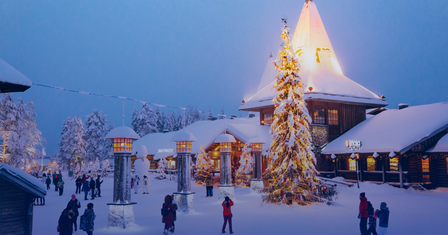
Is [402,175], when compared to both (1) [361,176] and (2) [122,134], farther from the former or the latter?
(2) [122,134]

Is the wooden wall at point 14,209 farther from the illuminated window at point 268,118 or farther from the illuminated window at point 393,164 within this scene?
the illuminated window at point 268,118

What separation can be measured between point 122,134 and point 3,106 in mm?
36975

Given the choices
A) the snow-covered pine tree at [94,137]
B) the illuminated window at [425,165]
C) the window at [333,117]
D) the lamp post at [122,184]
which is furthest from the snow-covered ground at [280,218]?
the snow-covered pine tree at [94,137]

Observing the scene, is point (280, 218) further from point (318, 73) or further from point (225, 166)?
point (318, 73)

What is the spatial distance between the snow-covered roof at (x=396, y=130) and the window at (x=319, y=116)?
7.61ft

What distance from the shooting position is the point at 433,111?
31922mm

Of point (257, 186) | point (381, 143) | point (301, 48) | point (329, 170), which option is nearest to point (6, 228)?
point (257, 186)

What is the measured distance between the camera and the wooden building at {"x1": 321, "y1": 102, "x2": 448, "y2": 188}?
92.3 ft

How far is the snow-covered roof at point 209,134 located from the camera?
123ft

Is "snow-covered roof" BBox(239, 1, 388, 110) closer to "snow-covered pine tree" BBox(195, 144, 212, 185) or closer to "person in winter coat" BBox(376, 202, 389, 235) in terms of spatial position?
"snow-covered pine tree" BBox(195, 144, 212, 185)

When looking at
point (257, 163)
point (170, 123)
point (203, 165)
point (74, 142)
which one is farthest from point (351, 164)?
point (170, 123)

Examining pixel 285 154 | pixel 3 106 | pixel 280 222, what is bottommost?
pixel 280 222

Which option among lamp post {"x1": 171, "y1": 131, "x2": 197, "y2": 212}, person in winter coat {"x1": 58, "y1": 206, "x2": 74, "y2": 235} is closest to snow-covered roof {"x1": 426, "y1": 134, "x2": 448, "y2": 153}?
lamp post {"x1": 171, "y1": 131, "x2": 197, "y2": 212}

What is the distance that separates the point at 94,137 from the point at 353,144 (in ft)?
181
